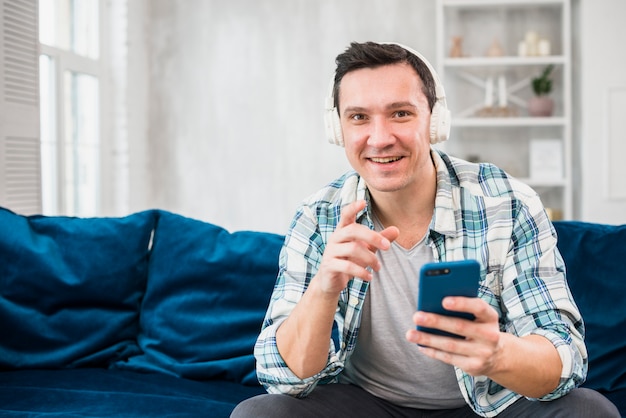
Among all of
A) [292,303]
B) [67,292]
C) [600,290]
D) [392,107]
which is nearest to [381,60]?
[392,107]

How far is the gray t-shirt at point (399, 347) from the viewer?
4.99 feet

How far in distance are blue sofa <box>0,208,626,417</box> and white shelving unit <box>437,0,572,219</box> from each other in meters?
2.52

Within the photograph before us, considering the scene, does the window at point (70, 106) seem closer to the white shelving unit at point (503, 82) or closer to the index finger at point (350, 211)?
the white shelving unit at point (503, 82)

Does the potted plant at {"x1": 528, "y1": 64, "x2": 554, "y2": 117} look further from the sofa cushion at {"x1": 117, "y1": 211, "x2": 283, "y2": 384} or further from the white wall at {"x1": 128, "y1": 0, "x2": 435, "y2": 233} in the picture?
the sofa cushion at {"x1": 117, "y1": 211, "x2": 283, "y2": 384}

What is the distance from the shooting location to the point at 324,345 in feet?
4.57

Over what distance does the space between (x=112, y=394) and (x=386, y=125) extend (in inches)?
38.2

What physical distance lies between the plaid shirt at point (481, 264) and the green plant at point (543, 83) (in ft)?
9.62

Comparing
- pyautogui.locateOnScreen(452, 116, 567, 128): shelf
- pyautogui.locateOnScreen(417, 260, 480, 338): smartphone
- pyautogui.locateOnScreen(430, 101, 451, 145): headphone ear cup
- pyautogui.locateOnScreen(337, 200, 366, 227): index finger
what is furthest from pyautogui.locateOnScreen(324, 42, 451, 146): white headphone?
pyautogui.locateOnScreen(452, 116, 567, 128): shelf

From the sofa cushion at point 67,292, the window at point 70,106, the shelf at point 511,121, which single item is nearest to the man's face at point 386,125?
the sofa cushion at point 67,292

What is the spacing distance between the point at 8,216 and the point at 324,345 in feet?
4.07

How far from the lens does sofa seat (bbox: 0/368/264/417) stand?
5.74ft

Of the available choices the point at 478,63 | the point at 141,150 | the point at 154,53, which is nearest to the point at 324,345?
the point at 478,63

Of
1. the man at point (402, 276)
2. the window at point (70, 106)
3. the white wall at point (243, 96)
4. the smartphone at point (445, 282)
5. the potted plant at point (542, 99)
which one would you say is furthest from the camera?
the white wall at point (243, 96)

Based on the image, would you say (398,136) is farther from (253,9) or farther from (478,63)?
(253,9)
